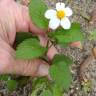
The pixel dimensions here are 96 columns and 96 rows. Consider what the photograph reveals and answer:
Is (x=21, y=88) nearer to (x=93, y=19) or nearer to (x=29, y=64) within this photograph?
(x=29, y=64)

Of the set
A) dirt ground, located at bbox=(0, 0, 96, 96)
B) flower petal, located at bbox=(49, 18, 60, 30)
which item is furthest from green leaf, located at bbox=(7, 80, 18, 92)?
flower petal, located at bbox=(49, 18, 60, 30)

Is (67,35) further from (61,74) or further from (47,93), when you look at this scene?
(47,93)

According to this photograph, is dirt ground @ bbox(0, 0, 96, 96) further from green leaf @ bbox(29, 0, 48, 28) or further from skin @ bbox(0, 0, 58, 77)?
green leaf @ bbox(29, 0, 48, 28)

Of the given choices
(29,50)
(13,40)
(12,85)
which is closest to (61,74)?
(29,50)

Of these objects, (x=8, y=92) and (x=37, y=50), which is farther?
(x=8, y=92)

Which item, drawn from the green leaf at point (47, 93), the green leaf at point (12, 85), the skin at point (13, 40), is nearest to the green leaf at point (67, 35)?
the skin at point (13, 40)

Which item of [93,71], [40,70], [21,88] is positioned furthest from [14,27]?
[93,71]
